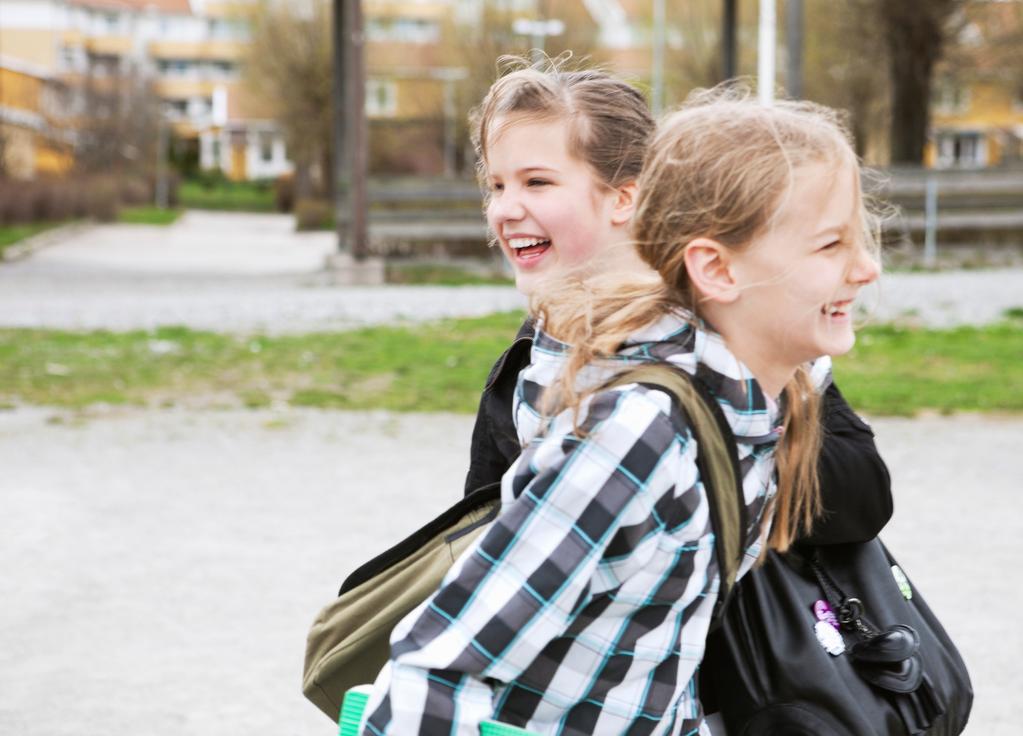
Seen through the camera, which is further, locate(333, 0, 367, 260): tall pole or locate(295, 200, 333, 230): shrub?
locate(295, 200, 333, 230): shrub

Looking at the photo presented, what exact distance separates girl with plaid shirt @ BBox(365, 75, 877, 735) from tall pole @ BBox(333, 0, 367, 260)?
48.3 ft

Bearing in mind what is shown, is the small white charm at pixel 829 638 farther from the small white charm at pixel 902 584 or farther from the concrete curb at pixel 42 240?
the concrete curb at pixel 42 240

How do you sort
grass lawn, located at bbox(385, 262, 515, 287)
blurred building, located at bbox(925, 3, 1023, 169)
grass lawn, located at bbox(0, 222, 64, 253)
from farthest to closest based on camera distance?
grass lawn, located at bbox(0, 222, 64, 253) < blurred building, located at bbox(925, 3, 1023, 169) < grass lawn, located at bbox(385, 262, 515, 287)

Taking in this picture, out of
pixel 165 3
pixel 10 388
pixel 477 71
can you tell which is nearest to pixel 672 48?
pixel 477 71

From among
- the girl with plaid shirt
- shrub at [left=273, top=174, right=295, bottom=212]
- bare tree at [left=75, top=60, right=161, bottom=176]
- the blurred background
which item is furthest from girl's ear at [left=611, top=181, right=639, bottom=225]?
bare tree at [left=75, top=60, right=161, bottom=176]

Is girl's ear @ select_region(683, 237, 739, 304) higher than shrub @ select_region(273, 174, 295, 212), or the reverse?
girl's ear @ select_region(683, 237, 739, 304)

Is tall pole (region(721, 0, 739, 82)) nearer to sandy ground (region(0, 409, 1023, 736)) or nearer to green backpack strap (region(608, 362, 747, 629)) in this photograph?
sandy ground (region(0, 409, 1023, 736))

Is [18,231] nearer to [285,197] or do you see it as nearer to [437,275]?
[437,275]

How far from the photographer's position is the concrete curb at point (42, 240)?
75.3 feet

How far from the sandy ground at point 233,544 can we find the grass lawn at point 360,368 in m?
0.49

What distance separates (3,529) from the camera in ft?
17.9

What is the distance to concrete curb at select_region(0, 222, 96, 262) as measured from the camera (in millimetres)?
22938

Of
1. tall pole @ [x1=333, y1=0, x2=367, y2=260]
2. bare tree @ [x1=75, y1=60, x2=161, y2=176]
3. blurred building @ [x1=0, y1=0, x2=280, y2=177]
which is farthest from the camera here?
bare tree @ [x1=75, y1=60, x2=161, y2=176]

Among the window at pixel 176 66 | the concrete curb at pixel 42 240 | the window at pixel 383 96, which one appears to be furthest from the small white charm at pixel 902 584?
the window at pixel 176 66
